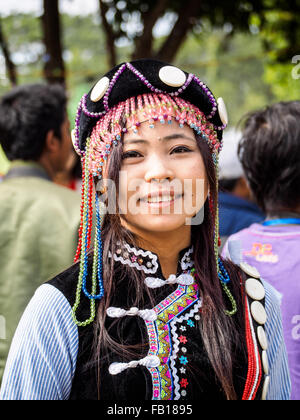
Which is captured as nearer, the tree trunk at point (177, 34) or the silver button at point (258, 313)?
the silver button at point (258, 313)

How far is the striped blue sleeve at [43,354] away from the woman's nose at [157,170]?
428mm

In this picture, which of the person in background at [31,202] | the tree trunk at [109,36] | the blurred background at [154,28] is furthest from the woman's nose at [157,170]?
the tree trunk at [109,36]

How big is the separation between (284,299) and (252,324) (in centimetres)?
46

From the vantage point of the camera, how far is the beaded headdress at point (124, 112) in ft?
4.37

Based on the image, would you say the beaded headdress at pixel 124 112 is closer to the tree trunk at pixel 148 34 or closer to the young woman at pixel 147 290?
the young woman at pixel 147 290

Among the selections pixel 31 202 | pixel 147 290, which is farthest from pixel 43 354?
pixel 31 202

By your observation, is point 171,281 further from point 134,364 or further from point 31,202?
point 31,202

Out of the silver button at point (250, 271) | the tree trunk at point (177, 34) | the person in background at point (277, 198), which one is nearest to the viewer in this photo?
the silver button at point (250, 271)

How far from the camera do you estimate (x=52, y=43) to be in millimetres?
4422

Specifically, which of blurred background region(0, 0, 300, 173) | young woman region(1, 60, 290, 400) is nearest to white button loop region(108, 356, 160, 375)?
young woman region(1, 60, 290, 400)

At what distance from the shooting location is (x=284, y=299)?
1832 mm

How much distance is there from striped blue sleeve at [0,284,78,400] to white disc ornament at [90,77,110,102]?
1.90ft

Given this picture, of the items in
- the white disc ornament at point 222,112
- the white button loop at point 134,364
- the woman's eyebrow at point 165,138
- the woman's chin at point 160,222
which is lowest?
the white button loop at point 134,364

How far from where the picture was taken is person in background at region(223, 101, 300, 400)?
1.86m
